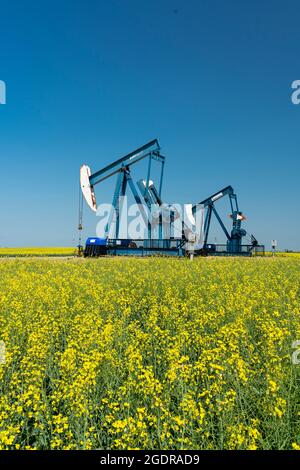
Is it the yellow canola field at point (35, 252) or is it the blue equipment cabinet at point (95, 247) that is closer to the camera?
the blue equipment cabinet at point (95, 247)

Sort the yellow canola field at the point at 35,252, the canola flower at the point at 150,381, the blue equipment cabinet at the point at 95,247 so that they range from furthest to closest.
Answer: the yellow canola field at the point at 35,252, the blue equipment cabinet at the point at 95,247, the canola flower at the point at 150,381

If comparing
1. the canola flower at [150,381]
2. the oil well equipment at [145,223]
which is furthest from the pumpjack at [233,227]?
the canola flower at [150,381]

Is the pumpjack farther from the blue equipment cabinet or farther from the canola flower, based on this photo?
the canola flower

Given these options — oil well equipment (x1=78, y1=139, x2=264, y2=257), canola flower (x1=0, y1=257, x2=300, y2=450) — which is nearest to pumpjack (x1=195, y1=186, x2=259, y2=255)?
oil well equipment (x1=78, y1=139, x2=264, y2=257)

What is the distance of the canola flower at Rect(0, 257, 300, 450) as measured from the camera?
3.56 meters

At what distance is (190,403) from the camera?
3.38m

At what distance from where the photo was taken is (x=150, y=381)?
12.4 ft

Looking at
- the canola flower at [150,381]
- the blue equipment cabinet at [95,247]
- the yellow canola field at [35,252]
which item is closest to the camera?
the canola flower at [150,381]

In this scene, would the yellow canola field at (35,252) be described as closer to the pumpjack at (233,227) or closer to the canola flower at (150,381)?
the pumpjack at (233,227)

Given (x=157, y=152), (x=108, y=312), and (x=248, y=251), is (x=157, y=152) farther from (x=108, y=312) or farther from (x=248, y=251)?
(x=108, y=312)

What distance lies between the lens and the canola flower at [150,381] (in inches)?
140

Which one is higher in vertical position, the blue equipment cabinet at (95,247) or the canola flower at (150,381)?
the blue equipment cabinet at (95,247)
